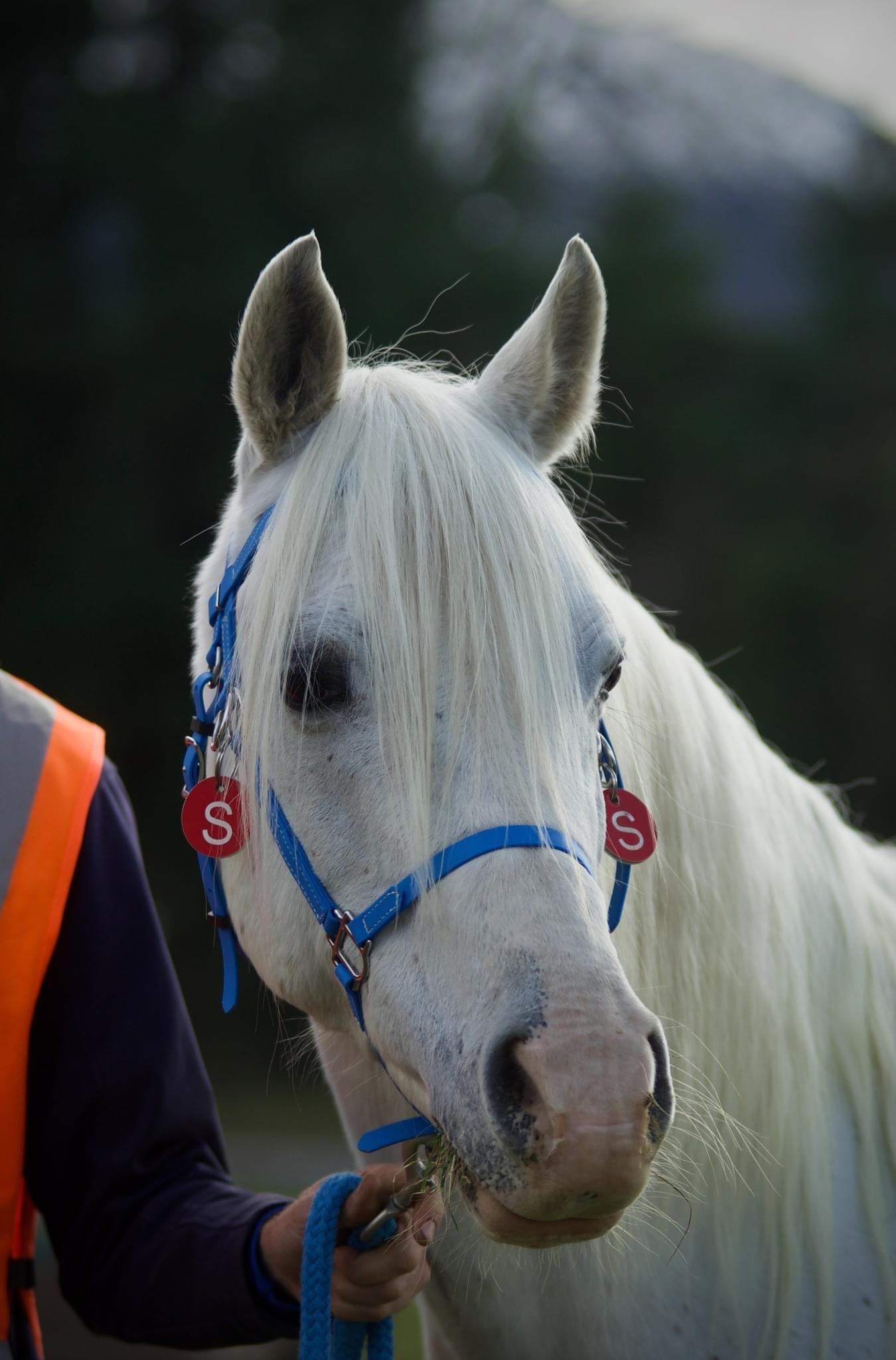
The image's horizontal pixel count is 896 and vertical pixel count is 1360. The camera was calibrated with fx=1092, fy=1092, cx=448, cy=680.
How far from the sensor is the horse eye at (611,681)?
141cm

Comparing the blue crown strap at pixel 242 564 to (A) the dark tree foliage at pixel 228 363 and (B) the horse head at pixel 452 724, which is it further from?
(A) the dark tree foliage at pixel 228 363

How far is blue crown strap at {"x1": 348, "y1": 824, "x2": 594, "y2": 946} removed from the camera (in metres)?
1.18

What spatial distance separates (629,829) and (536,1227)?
50 cm

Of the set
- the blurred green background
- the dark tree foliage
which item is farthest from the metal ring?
the dark tree foliage

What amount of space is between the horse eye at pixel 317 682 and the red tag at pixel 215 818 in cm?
20

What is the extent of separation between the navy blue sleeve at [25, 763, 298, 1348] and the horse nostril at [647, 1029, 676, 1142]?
0.75m

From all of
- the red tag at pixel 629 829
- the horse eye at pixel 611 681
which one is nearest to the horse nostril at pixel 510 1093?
the red tag at pixel 629 829

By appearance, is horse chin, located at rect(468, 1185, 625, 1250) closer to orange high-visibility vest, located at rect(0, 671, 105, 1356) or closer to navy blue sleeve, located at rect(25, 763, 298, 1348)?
navy blue sleeve, located at rect(25, 763, 298, 1348)

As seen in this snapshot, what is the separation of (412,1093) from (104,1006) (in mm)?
607

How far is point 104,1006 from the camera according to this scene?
5.39ft

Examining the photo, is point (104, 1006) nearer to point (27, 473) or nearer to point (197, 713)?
point (197, 713)

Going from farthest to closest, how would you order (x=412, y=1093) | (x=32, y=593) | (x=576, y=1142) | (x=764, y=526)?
(x=764, y=526) → (x=32, y=593) → (x=412, y=1093) → (x=576, y=1142)

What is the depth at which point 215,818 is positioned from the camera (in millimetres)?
1466

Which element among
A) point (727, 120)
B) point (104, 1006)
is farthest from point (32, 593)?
point (727, 120)
